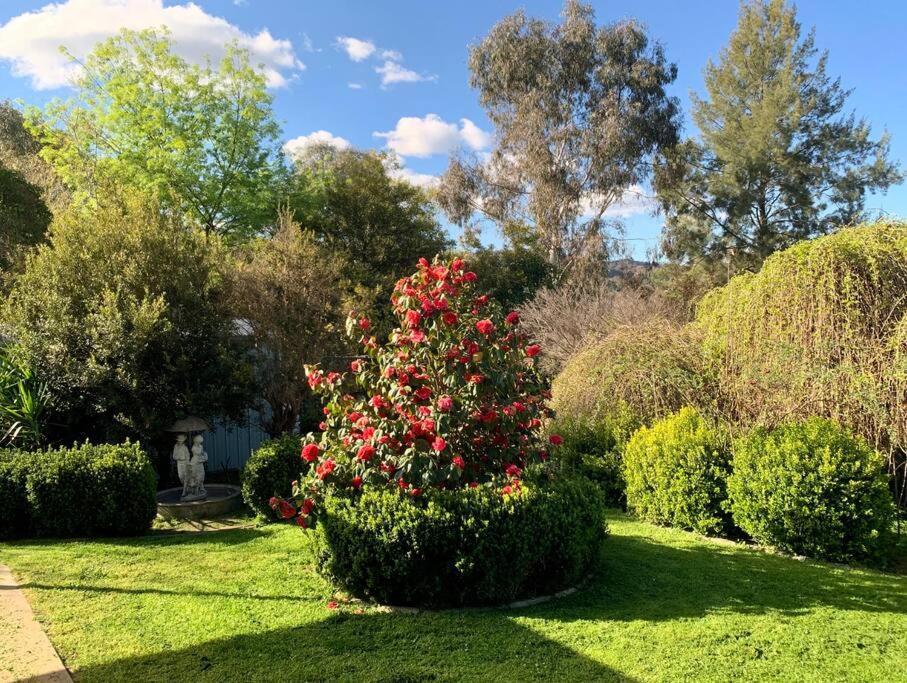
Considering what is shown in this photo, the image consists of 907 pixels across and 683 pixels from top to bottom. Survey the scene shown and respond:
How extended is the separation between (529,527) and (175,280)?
7391 millimetres

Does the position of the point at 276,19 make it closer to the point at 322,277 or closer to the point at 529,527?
the point at 322,277

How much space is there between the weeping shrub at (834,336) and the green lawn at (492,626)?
4.62ft

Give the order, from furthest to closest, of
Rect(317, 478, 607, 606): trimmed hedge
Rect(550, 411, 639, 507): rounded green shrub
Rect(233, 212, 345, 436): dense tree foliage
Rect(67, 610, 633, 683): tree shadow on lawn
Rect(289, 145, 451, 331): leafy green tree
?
1. Rect(289, 145, 451, 331): leafy green tree
2. Rect(233, 212, 345, 436): dense tree foliage
3. Rect(550, 411, 639, 507): rounded green shrub
4. Rect(317, 478, 607, 606): trimmed hedge
5. Rect(67, 610, 633, 683): tree shadow on lawn

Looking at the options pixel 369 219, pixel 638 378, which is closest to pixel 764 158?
pixel 369 219

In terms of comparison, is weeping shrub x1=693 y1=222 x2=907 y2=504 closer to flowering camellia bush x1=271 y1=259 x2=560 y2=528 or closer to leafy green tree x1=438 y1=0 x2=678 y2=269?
flowering camellia bush x1=271 y1=259 x2=560 y2=528

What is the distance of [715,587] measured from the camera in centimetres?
430

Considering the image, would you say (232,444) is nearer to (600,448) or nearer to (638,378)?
(600,448)

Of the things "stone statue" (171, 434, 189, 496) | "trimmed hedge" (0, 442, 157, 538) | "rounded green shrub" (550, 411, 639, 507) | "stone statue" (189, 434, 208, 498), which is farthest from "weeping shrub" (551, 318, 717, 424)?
"trimmed hedge" (0, 442, 157, 538)

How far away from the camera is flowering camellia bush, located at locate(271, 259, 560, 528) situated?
13.8 ft

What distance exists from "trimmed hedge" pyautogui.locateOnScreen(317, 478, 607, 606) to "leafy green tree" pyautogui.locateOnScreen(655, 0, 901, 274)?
18.9m

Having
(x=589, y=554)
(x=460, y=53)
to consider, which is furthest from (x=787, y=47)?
(x=589, y=554)

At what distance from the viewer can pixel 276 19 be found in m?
11.8

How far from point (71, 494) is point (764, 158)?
71.4 ft

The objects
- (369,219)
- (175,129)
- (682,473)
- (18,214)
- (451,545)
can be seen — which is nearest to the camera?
(451,545)
